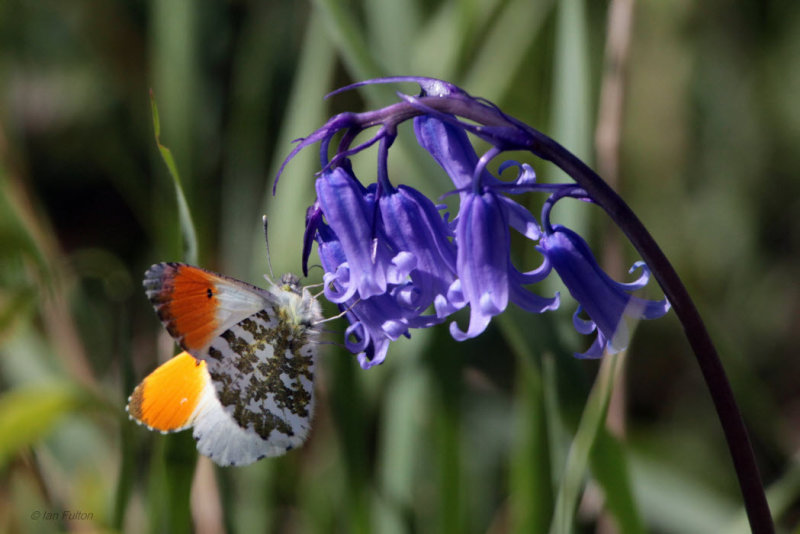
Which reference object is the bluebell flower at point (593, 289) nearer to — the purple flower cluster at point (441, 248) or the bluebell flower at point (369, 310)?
the purple flower cluster at point (441, 248)

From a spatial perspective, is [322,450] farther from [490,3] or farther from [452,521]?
[490,3]

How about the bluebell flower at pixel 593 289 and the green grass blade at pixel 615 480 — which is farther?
the green grass blade at pixel 615 480

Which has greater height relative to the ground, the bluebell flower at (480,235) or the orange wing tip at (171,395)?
the bluebell flower at (480,235)

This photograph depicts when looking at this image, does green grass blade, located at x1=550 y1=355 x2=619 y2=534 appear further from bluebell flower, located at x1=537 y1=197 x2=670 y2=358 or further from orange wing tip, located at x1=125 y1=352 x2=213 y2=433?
orange wing tip, located at x1=125 y1=352 x2=213 y2=433

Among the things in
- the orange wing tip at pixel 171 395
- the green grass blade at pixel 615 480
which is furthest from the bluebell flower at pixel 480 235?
the orange wing tip at pixel 171 395

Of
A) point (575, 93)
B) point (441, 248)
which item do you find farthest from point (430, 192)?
point (441, 248)
